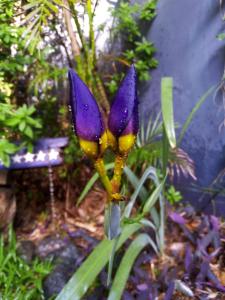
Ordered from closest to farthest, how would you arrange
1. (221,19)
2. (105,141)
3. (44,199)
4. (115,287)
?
(105,141) → (115,287) → (221,19) → (44,199)

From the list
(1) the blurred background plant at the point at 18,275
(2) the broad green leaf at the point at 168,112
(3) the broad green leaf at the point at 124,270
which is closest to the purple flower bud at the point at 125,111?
(2) the broad green leaf at the point at 168,112

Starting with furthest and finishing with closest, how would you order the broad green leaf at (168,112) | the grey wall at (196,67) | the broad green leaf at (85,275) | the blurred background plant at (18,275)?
the grey wall at (196,67) → the blurred background plant at (18,275) → the broad green leaf at (168,112) → the broad green leaf at (85,275)

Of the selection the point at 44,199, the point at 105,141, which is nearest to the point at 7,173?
the point at 44,199

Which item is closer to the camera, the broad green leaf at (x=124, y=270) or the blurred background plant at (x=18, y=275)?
the broad green leaf at (x=124, y=270)

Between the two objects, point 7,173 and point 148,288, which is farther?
point 7,173

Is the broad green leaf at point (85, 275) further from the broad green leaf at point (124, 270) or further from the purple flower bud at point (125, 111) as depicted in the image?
the purple flower bud at point (125, 111)

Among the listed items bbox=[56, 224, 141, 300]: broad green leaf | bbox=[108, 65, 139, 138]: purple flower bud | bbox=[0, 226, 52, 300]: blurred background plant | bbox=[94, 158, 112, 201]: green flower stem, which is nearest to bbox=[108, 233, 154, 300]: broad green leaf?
bbox=[56, 224, 141, 300]: broad green leaf

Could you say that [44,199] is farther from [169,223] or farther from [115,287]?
[115,287]
